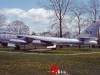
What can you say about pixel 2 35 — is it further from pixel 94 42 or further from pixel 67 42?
pixel 94 42

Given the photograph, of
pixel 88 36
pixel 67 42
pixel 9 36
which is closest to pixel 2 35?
pixel 9 36

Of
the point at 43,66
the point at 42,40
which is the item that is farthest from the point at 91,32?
Answer: the point at 43,66

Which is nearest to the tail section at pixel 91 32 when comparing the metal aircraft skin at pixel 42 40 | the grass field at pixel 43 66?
the metal aircraft skin at pixel 42 40

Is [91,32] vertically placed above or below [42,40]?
above

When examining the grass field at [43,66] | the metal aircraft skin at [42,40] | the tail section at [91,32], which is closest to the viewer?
the grass field at [43,66]

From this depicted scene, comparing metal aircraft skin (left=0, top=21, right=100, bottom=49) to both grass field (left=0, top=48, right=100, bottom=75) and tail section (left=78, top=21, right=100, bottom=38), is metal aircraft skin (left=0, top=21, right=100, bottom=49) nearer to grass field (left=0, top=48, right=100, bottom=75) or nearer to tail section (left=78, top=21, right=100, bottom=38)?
tail section (left=78, top=21, right=100, bottom=38)

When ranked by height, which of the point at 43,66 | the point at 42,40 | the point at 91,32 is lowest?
the point at 43,66

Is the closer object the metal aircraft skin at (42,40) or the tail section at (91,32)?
the metal aircraft skin at (42,40)

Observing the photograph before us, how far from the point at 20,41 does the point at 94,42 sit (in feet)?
52.9

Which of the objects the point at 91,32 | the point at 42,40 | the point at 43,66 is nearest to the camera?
the point at 43,66

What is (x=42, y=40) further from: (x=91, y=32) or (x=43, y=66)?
(x=43, y=66)

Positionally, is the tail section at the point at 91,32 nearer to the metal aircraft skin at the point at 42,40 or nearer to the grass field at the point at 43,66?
the metal aircraft skin at the point at 42,40

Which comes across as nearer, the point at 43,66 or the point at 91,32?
the point at 43,66

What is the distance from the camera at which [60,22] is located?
8200 cm
